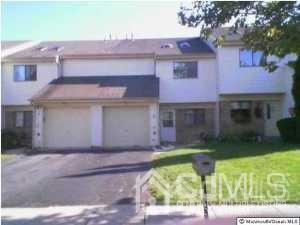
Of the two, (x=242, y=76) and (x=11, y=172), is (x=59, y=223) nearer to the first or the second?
(x=11, y=172)

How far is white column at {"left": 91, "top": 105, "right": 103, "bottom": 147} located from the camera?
26.9 metres

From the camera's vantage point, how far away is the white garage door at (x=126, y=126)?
27.3 metres

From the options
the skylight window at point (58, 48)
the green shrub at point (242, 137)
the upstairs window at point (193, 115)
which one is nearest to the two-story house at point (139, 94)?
the upstairs window at point (193, 115)

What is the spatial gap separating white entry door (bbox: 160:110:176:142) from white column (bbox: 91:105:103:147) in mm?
3893

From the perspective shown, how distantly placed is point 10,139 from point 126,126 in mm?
6877

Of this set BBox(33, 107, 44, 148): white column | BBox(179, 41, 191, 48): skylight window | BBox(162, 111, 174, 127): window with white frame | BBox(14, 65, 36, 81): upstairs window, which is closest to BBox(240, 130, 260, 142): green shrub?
BBox(162, 111, 174, 127): window with white frame

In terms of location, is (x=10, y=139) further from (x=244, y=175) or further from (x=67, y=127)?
(x=244, y=175)

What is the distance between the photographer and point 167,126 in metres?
28.9

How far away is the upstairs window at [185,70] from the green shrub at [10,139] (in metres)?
10.1

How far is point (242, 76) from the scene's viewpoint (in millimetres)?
27719

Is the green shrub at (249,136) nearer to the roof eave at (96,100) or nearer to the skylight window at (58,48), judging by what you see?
the roof eave at (96,100)

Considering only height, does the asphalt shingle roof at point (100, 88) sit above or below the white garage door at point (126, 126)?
above

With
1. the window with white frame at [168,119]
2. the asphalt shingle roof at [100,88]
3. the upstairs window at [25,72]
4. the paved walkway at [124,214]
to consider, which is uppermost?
the upstairs window at [25,72]

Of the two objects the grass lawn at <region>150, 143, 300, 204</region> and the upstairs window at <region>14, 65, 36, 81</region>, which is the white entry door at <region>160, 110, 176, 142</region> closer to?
the upstairs window at <region>14, 65, 36, 81</region>
